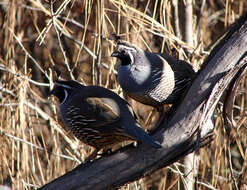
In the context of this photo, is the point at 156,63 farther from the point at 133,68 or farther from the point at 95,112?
the point at 95,112

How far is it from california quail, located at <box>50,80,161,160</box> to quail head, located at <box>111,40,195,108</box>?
223 millimetres

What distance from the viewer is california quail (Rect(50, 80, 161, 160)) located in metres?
2.54

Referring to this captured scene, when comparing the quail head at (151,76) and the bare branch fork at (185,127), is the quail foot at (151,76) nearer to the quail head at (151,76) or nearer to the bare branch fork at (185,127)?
the quail head at (151,76)

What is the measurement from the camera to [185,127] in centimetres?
245

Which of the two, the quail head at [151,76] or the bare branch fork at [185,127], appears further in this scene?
the quail head at [151,76]

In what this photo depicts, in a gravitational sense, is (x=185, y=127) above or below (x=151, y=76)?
below

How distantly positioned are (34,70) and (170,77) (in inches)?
116

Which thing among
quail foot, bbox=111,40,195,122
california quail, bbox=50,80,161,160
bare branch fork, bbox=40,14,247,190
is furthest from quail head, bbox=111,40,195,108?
bare branch fork, bbox=40,14,247,190

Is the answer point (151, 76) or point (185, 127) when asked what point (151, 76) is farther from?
point (185, 127)

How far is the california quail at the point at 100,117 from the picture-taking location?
254 centimetres

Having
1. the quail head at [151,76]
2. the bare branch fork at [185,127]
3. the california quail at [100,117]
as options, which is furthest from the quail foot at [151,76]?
the bare branch fork at [185,127]

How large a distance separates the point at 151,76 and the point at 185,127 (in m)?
0.61

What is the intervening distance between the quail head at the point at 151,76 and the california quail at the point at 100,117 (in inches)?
8.8

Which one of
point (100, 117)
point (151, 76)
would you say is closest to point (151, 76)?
point (151, 76)
